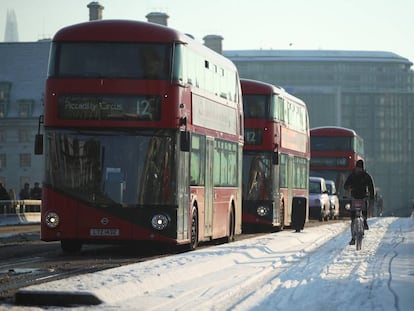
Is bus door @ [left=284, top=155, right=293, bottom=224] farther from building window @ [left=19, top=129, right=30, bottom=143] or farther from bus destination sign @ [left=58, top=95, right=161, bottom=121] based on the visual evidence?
building window @ [left=19, top=129, right=30, bottom=143]

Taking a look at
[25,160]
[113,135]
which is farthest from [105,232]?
[25,160]

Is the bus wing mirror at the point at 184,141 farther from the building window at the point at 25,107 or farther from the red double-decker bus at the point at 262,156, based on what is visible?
the building window at the point at 25,107

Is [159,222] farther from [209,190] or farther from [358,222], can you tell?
[358,222]

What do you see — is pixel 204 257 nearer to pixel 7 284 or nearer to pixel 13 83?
pixel 7 284

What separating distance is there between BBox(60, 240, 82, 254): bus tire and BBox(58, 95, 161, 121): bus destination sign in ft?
7.73

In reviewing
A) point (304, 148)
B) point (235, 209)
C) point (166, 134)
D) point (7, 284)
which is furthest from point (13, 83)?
point (7, 284)

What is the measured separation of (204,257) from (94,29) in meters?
5.39

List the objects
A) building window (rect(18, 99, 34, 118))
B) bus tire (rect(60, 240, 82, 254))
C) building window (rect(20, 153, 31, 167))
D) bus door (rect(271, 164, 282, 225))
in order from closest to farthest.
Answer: bus tire (rect(60, 240, 82, 254))
bus door (rect(271, 164, 282, 225))
building window (rect(18, 99, 34, 118))
building window (rect(20, 153, 31, 167))

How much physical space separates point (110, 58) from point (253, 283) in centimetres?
807

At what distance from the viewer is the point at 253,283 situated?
49.7 feet

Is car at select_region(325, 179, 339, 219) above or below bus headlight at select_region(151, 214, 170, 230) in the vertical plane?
above

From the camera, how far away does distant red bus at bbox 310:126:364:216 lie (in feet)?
209

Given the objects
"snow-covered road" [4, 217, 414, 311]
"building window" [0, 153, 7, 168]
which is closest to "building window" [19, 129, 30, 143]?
"building window" [0, 153, 7, 168]

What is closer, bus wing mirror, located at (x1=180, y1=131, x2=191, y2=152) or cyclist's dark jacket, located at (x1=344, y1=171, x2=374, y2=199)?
bus wing mirror, located at (x1=180, y1=131, x2=191, y2=152)
